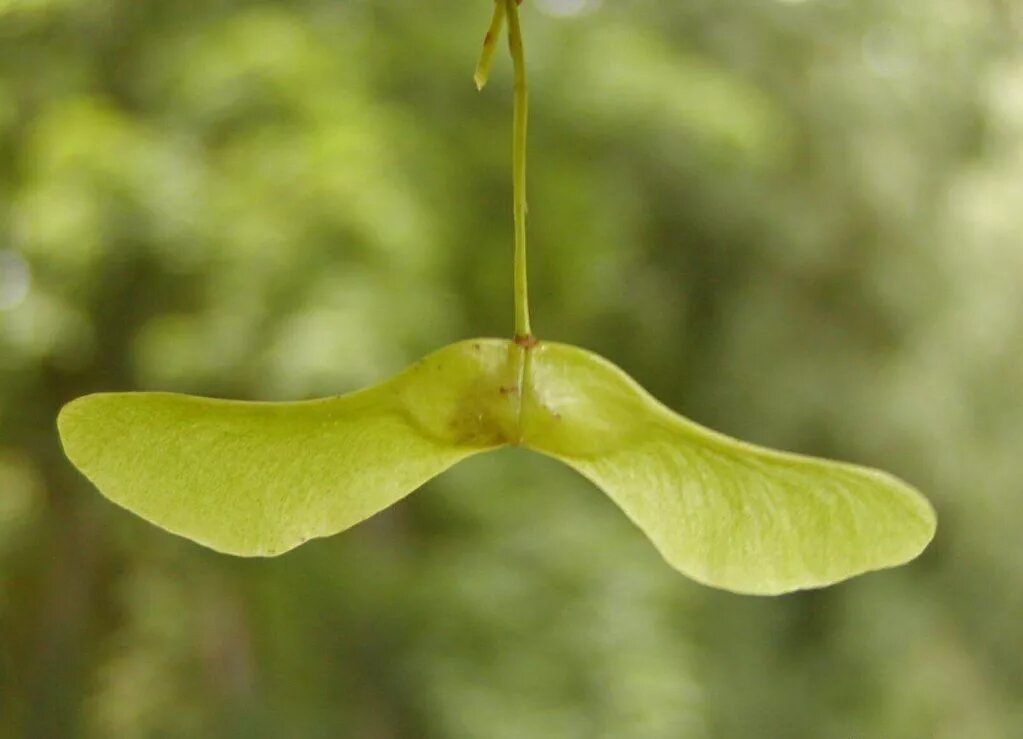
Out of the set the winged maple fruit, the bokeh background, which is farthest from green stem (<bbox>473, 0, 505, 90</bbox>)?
the bokeh background

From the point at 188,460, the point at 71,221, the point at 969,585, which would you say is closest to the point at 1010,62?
the point at 969,585

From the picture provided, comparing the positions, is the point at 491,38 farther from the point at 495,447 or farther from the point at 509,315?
the point at 509,315

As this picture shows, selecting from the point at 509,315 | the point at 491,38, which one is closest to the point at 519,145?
the point at 491,38

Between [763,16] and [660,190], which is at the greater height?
[763,16]

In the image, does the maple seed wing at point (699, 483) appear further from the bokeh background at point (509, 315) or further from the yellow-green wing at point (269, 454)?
the bokeh background at point (509, 315)

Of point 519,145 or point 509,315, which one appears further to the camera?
point 509,315

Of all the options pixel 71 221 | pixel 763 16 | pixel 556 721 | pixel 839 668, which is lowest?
pixel 839 668

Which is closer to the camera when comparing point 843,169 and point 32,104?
point 32,104

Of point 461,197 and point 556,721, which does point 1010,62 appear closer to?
point 461,197
